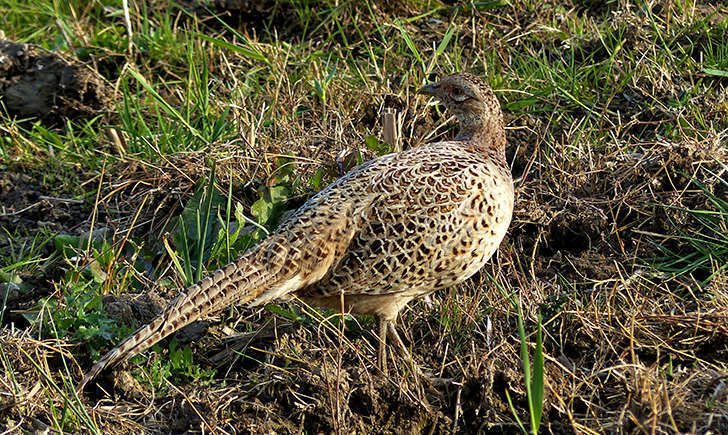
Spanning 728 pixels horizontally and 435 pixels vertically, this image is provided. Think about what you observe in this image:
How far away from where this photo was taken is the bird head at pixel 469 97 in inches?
167

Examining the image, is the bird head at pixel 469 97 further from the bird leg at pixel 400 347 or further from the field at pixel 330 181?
the bird leg at pixel 400 347

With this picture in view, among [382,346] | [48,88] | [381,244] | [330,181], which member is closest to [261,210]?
[330,181]

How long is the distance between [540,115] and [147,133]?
7.54ft

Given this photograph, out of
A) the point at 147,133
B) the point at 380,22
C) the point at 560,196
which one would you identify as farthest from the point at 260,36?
the point at 560,196

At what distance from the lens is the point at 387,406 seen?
3.50 m

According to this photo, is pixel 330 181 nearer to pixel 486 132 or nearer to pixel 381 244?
pixel 486 132

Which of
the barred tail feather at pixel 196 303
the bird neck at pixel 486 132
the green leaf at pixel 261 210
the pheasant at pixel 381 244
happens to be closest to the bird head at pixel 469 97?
the bird neck at pixel 486 132

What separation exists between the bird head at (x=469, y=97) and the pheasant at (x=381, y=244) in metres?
0.45

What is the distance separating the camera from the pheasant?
362 centimetres

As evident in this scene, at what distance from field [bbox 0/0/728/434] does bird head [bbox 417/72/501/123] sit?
48cm

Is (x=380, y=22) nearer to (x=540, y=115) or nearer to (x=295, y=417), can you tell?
(x=540, y=115)

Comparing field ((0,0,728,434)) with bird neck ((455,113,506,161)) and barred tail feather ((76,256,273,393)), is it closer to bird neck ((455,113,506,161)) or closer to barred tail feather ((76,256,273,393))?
barred tail feather ((76,256,273,393))

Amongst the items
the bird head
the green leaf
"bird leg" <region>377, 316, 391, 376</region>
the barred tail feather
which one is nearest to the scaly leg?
"bird leg" <region>377, 316, 391, 376</region>

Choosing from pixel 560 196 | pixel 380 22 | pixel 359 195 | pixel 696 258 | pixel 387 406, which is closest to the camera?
pixel 387 406
